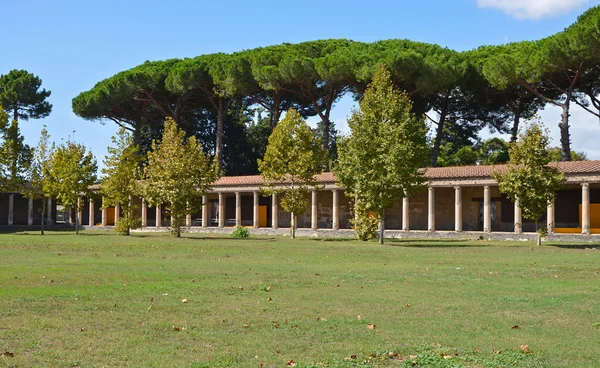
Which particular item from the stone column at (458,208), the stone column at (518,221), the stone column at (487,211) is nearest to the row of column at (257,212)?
the stone column at (458,208)

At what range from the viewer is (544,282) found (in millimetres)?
17703

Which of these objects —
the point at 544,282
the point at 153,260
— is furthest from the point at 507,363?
the point at 153,260

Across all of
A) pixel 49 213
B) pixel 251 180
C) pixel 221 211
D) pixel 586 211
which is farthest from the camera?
pixel 49 213

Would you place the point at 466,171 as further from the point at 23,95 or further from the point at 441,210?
the point at 23,95

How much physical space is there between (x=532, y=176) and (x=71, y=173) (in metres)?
31.9

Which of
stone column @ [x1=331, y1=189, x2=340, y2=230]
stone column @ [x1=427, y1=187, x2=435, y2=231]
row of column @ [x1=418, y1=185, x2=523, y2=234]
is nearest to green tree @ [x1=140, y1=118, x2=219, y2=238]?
stone column @ [x1=331, y1=189, x2=340, y2=230]

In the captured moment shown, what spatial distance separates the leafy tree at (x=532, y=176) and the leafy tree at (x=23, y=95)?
6156cm

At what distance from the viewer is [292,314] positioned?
38.3 feet

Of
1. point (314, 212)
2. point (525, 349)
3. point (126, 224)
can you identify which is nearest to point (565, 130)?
point (314, 212)

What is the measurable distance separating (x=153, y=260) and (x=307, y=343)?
50.8 feet

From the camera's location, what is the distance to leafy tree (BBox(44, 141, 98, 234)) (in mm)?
→ 50688

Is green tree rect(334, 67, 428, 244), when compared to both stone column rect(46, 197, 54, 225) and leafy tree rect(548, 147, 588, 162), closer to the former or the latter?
leafy tree rect(548, 147, 588, 162)

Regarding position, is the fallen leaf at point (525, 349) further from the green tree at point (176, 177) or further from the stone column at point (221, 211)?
the stone column at point (221, 211)

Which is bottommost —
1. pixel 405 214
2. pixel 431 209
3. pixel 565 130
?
pixel 405 214
